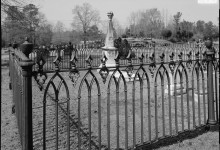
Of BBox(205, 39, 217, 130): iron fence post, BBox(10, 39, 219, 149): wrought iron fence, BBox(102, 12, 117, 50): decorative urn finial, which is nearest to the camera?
BBox(10, 39, 219, 149): wrought iron fence

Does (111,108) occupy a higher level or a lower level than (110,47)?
lower

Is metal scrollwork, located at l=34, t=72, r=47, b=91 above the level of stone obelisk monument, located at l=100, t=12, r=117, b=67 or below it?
below

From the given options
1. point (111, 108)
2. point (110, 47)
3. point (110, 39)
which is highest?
point (110, 39)

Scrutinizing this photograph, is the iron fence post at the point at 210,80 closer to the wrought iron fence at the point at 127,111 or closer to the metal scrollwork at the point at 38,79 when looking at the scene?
the wrought iron fence at the point at 127,111

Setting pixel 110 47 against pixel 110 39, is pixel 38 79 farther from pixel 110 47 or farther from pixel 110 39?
pixel 110 39

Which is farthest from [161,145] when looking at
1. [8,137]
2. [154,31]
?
[154,31]

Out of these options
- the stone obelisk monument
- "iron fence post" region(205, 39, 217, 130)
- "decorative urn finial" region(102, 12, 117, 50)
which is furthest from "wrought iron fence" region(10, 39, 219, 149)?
"decorative urn finial" region(102, 12, 117, 50)

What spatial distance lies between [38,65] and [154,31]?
50917 mm

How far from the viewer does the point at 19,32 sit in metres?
21.5

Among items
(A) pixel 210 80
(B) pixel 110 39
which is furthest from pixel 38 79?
(B) pixel 110 39

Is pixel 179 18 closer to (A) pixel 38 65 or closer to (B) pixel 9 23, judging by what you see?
(B) pixel 9 23

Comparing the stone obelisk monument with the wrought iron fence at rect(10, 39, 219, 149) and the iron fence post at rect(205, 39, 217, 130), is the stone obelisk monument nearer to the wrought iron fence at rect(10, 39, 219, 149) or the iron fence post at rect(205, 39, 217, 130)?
the wrought iron fence at rect(10, 39, 219, 149)

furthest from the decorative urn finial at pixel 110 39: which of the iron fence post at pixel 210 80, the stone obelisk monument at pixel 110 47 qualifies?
the iron fence post at pixel 210 80

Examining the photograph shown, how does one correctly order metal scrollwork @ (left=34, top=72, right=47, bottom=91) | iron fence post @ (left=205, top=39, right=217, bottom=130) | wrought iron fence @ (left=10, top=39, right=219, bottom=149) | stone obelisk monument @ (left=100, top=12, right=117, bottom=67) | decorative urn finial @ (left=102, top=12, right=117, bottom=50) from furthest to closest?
decorative urn finial @ (left=102, top=12, right=117, bottom=50), stone obelisk monument @ (left=100, top=12, right=117, bottom=67), iron fence post @ (left=205, top=39, right=217, bottom=130), wrought iron fence @ (left=10, top=39, right=219, bottom=149), metal scrollwork @ (left=34, top=72, right=47, bottom=91)
